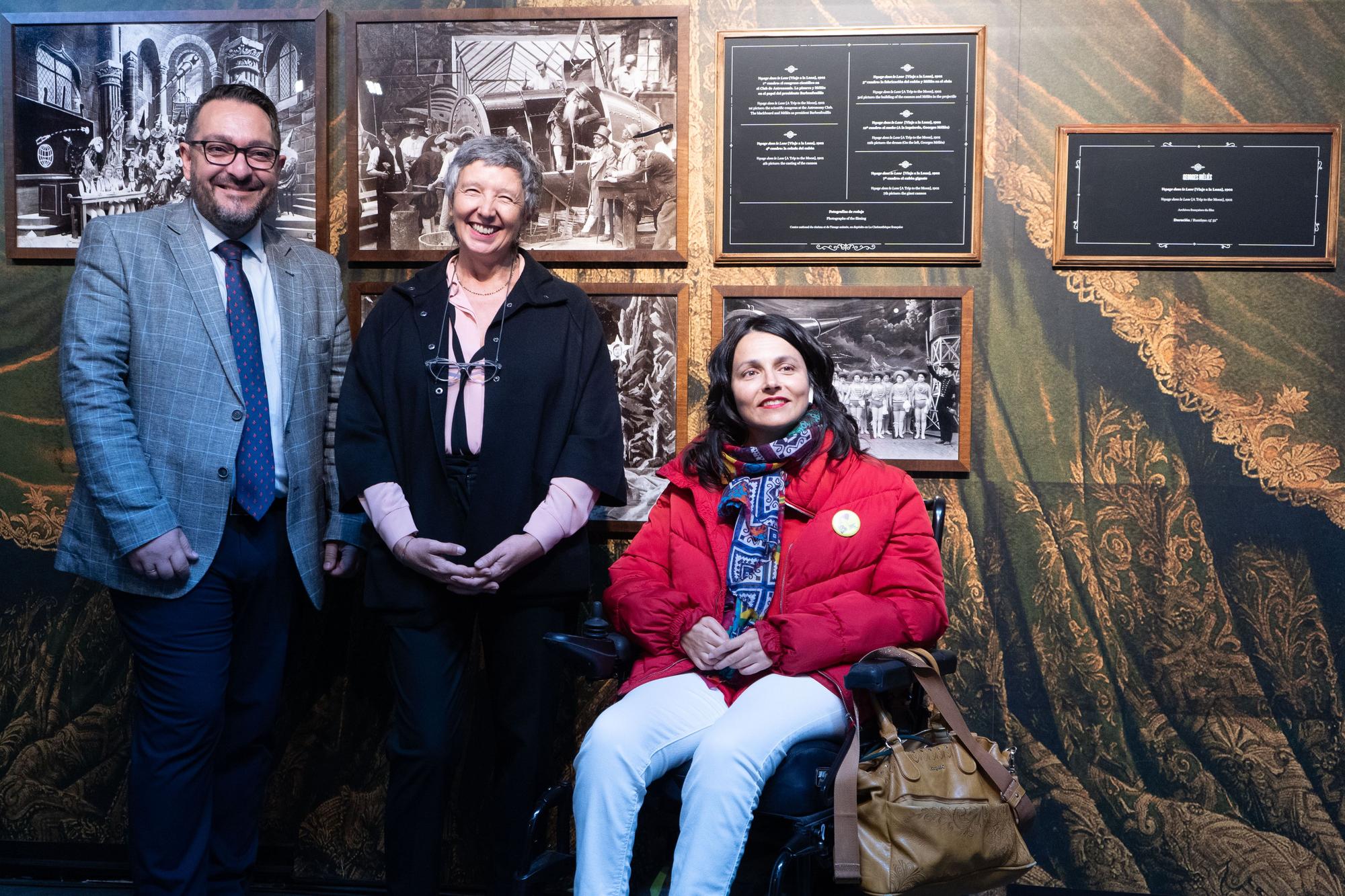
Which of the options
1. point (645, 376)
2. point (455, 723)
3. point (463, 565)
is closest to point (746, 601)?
point (463, 565)

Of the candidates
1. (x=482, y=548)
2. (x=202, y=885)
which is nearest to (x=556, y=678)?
(x=482, y=548)

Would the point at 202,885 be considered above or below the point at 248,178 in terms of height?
below

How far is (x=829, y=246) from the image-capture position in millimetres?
3074

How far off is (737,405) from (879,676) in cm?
85

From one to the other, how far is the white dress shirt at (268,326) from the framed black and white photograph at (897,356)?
1.24 m

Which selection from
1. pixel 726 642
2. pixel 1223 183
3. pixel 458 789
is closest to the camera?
pixel 726 642

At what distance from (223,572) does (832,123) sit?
6.87 feet

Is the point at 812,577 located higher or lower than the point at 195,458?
lower

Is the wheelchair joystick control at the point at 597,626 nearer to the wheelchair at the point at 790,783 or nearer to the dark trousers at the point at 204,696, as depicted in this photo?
the wheelchair at the point at 790,783

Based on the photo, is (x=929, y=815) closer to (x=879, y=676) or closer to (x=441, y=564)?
(x=879, y=676)

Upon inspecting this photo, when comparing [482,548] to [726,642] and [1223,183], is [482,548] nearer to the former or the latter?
[726,642]

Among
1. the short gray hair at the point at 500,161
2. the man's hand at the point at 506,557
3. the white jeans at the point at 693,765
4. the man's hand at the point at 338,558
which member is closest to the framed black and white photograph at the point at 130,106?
the short gray hair at the point at 500,161

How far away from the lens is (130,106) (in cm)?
320

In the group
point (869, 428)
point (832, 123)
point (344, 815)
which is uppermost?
point (832, 123)
